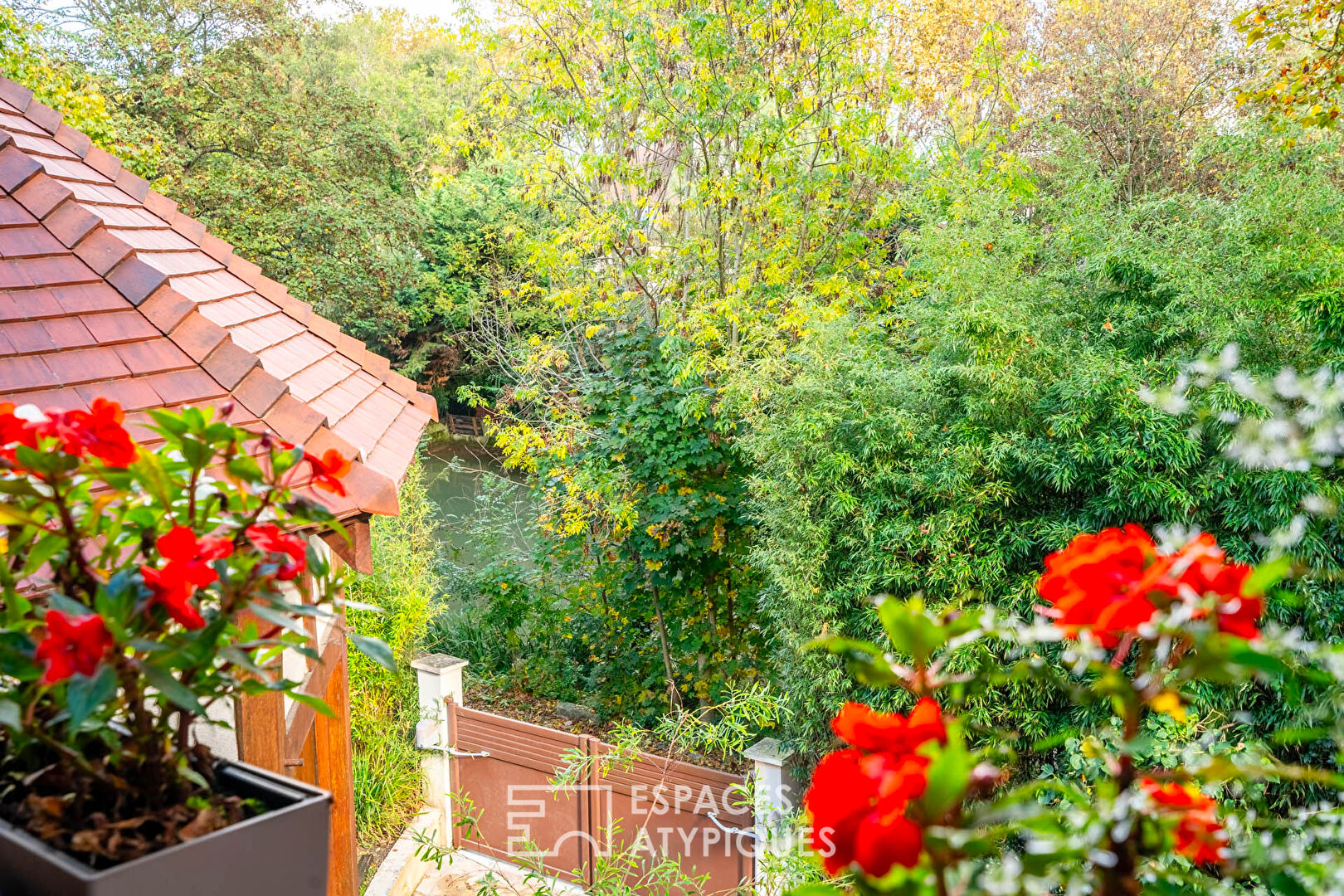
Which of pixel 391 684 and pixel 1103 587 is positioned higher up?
pixel 391 684

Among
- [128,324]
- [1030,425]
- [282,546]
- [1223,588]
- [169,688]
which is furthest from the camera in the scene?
[1030,425]

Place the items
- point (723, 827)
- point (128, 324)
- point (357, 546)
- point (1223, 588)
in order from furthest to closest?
point (723, 827) → point (357, 546) → point (128, 324) → point (1223, 588)

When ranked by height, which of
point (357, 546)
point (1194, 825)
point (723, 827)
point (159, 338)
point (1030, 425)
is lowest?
point (723, 827)

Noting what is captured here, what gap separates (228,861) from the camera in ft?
2.06

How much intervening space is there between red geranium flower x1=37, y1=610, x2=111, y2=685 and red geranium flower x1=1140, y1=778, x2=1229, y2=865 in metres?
0.67

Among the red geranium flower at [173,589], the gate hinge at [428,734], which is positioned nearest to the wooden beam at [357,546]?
the red geranium flower at [173,589]

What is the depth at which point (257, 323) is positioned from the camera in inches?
111

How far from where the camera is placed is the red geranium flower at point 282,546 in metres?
0.68

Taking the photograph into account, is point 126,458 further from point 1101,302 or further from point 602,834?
point 602,834

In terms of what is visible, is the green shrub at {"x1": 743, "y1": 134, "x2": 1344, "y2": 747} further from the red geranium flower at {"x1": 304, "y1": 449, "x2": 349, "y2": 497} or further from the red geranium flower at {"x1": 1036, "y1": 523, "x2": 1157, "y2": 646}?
the red geranium flower at {"x1": 304, "y1": 449, "x2": 349, "y2": 497}

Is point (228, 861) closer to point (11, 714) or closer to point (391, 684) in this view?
point (11, 714)

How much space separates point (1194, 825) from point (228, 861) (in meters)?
0.64

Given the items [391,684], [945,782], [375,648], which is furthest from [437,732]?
[945,782]

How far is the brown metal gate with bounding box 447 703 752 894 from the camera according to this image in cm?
486
